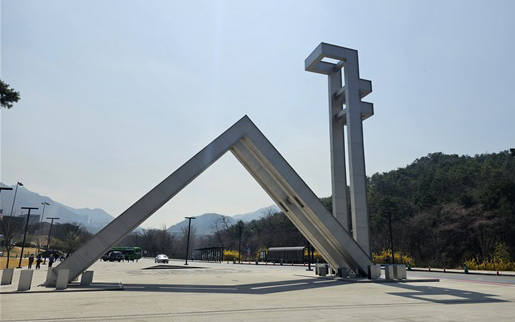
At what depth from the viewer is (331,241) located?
21453 millimetres

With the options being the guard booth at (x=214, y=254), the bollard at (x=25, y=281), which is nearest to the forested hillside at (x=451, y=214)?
the guard booth at (x=214, y=254)

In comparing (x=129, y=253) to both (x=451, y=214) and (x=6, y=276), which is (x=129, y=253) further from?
(x=451, y=214)

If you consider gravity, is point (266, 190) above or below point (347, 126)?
below

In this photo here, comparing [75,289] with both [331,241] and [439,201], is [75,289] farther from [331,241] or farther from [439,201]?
[439,201]

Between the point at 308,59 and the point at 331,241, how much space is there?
46.9 ft

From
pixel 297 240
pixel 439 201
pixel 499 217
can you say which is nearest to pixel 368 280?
pixel 499 217

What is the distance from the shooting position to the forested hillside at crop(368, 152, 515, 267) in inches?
1800

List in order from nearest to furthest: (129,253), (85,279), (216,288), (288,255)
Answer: (85,279), (216,288), (288,255), (129,253)

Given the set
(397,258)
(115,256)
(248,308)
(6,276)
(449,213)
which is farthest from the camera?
(115,256)

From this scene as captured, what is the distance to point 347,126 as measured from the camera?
2458 cm

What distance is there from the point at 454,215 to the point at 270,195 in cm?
3928

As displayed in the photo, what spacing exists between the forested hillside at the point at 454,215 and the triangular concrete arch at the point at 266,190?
30.1m

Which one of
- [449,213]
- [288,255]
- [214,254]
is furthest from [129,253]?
Result: [449,213]

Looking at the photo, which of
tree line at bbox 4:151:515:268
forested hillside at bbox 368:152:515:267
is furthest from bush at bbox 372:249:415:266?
tree line at bbox 4:151:515:268
